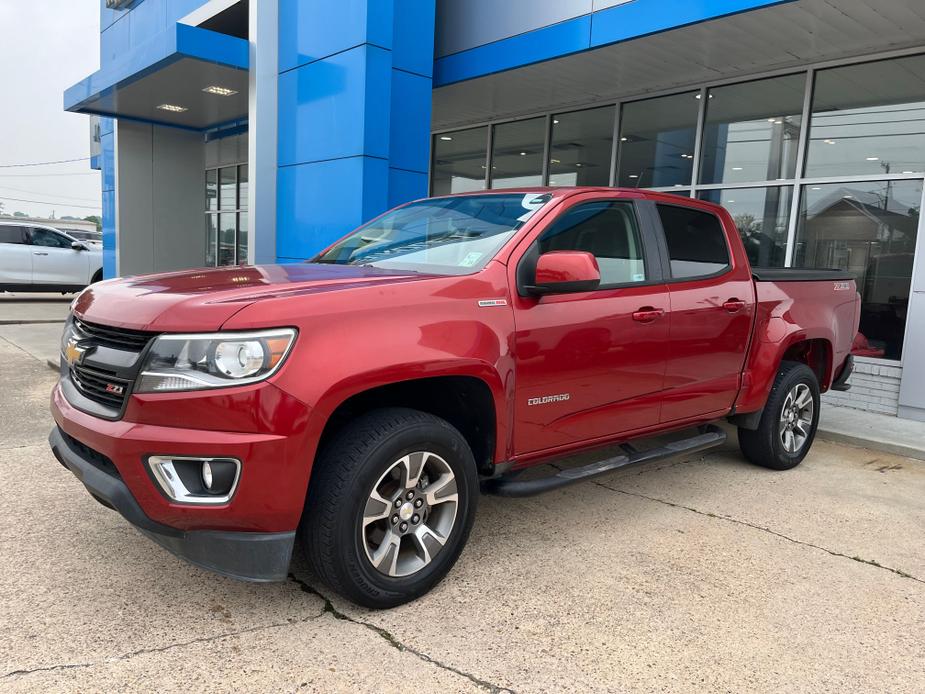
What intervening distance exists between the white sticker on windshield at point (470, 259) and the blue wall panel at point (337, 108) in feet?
15.9

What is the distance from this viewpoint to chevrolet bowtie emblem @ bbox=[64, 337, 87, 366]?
9.64ft

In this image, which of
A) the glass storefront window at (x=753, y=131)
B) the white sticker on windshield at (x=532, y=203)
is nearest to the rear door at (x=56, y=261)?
the glass storefront window at (x=753, y=131)

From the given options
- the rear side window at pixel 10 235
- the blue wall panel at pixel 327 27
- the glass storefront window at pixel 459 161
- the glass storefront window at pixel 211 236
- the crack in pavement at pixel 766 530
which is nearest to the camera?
the crack in pavement at pixel 766 530

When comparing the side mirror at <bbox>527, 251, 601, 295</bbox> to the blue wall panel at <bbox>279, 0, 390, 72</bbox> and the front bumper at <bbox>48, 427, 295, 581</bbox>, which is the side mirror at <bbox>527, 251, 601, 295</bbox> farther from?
the blue wall panel at <bbox>279, 0, 390, 72</bbox>

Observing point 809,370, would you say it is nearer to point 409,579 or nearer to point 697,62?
point 409,579

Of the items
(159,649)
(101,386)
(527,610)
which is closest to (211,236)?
(101,386)

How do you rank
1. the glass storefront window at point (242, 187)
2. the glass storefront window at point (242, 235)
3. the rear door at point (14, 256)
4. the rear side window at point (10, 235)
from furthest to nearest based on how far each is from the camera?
the glass storefront window at point (242, 235) < the glass storefront window at point (242, 187) < the rear side window at point (10, 235) < the rear door at point (14, 256)

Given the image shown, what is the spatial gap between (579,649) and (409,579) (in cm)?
75

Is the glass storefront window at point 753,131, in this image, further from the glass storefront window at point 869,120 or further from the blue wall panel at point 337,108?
the blue wall panel at point 337,108

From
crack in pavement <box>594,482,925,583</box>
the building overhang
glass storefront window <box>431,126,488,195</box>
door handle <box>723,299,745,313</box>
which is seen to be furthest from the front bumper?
glass storefront window <box>431,126,488,195</box>

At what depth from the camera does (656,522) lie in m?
4.12

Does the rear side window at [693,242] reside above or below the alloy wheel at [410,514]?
above

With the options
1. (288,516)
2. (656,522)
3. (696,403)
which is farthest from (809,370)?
(288,516)

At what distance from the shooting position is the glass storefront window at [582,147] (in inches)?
409
